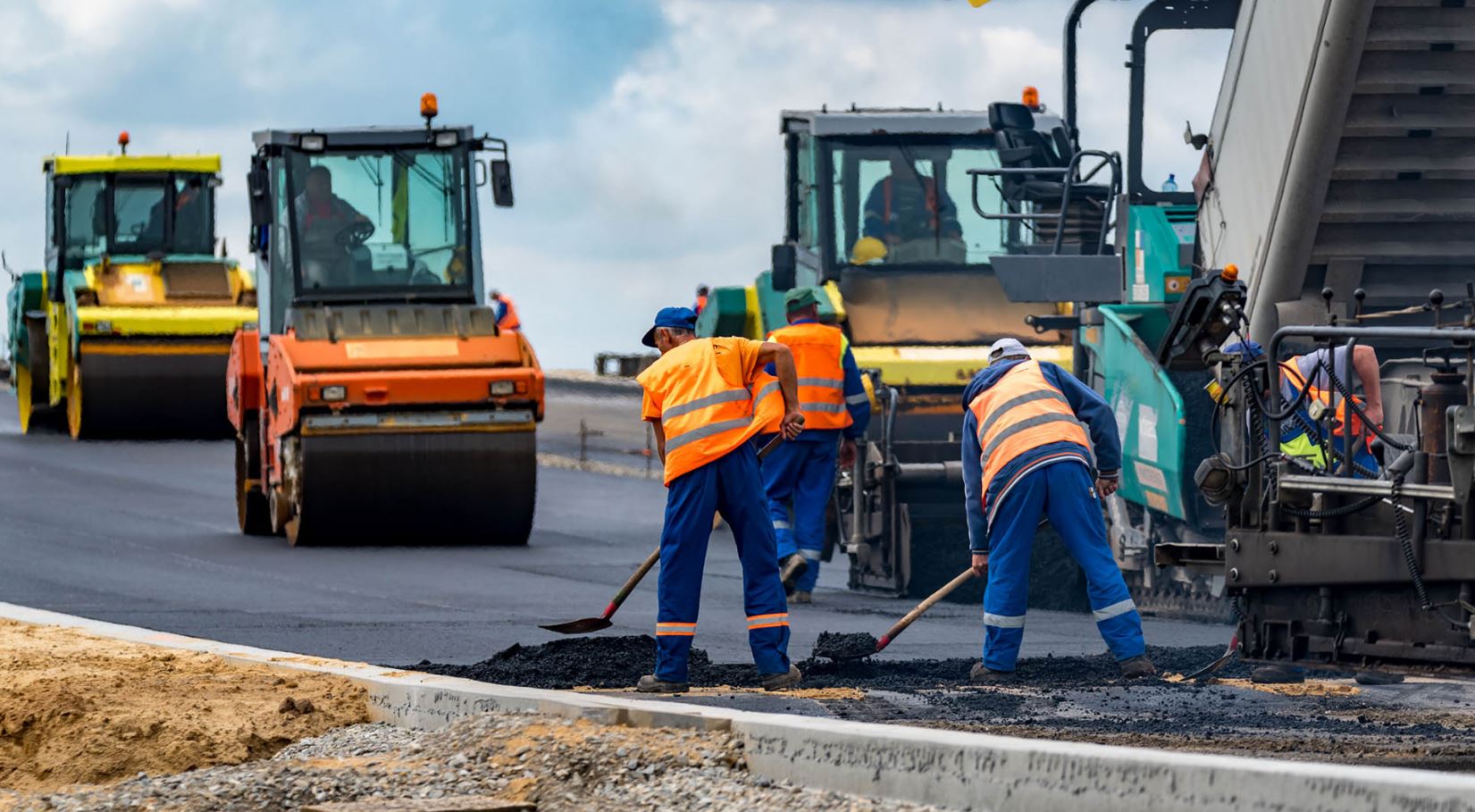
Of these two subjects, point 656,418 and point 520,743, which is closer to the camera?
point 520,743

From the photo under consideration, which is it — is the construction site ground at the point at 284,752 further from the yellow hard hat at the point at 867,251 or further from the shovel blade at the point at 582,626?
the yellow hard hat at the point at 867,251

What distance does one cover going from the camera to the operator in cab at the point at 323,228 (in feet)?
51.0

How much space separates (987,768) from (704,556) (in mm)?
3059

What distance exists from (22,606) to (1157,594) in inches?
234

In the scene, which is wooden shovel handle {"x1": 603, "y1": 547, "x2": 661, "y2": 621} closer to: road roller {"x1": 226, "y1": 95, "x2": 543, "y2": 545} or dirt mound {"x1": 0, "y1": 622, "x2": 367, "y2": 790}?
dirt mound {"x1": 0, "y1": 622, "x2": 367, "y2": 790}

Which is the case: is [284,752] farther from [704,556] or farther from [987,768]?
[987,768]

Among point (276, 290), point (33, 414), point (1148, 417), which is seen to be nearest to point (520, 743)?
point (1148, 417)

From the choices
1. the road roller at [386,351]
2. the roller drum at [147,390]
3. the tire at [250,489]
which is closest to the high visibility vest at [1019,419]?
the road roller at [386,351]

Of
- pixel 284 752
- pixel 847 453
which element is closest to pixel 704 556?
pixel 284 752

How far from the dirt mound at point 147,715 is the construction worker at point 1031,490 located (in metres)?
2.69

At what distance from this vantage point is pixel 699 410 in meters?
8.57

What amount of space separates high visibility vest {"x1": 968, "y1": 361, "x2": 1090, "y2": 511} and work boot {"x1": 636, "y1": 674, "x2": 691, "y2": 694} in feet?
5.56

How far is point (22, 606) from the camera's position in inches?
437

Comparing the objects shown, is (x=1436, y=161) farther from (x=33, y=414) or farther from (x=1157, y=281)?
(x=33, y=414)
